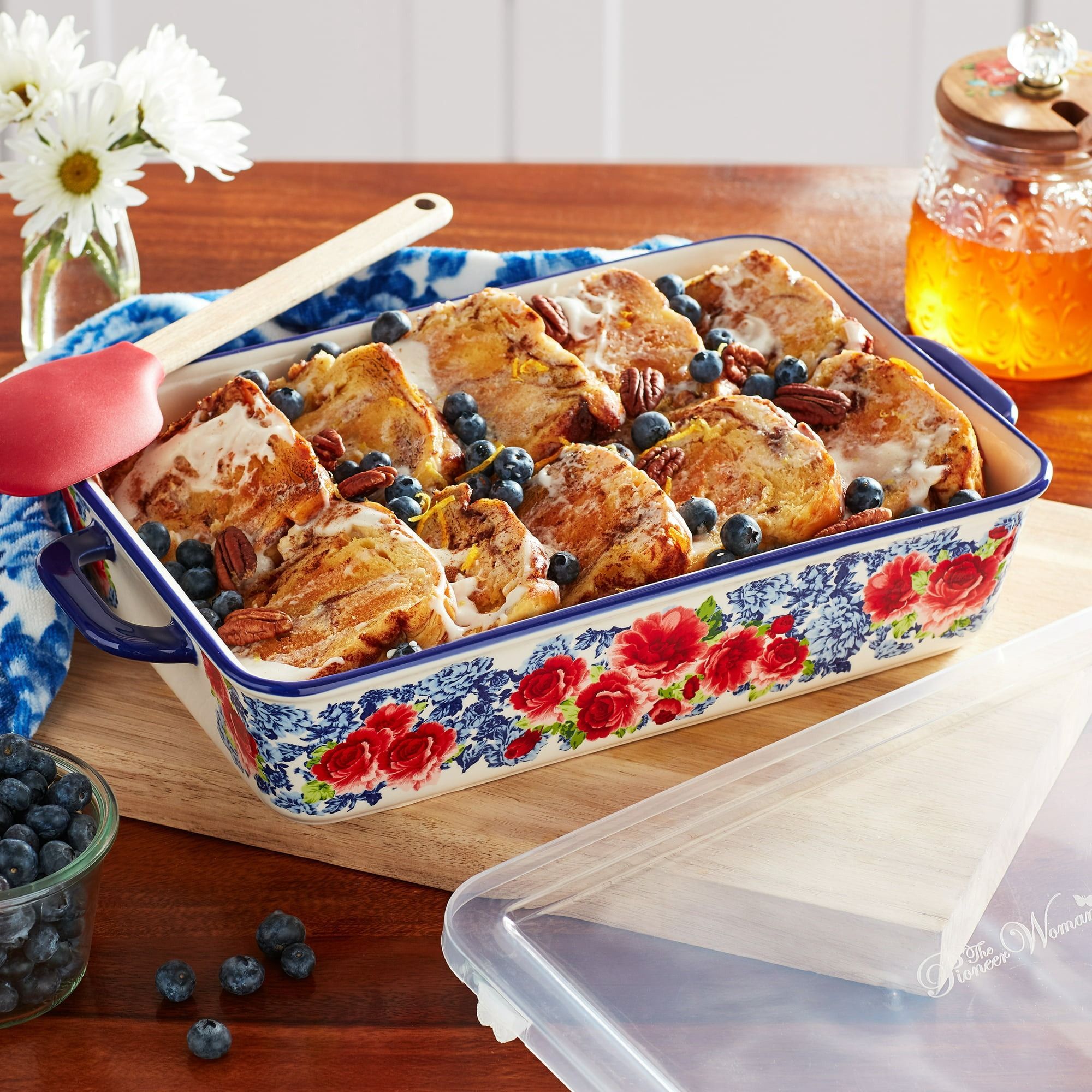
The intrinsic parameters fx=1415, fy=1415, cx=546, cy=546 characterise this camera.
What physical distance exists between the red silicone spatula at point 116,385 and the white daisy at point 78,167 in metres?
0.31

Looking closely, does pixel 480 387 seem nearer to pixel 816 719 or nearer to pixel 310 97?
pixel 816 719

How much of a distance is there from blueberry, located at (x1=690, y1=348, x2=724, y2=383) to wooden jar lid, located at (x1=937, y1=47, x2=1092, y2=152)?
0.76 m

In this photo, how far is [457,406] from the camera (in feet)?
7.82

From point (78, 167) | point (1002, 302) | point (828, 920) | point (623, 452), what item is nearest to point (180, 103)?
point (78, 167)

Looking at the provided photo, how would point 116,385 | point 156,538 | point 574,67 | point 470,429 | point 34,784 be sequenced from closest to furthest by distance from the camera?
point 34,784 → point 156,538 → point 116,385 → point 470,429 → point 574,67

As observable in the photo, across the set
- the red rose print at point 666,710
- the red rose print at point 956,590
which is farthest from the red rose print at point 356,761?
the red rose print at point 956,590

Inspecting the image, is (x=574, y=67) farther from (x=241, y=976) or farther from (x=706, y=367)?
(x=241, y=976)

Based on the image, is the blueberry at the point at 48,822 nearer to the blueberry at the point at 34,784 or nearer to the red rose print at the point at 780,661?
the blueberry at the point at 34,784

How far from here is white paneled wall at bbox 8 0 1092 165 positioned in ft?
20.3

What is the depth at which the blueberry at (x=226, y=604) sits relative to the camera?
2027mm

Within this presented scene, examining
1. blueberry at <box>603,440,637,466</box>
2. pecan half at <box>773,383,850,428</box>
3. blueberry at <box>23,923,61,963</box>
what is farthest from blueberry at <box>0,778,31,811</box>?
pecan half at <box>773,383,850,428</box>

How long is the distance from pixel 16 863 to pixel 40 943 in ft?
0.34

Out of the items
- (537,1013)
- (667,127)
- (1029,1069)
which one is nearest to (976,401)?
(1029,1069)

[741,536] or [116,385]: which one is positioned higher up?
[116,385]
